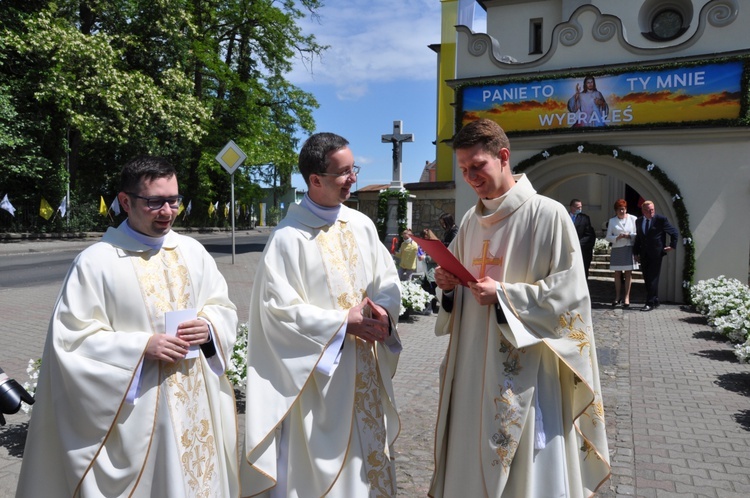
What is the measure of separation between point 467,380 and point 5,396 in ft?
6.29

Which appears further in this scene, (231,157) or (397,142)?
(397,142)

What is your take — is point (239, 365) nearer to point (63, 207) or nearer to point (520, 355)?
point (520, 355)

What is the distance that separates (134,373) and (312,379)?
30.5 inches

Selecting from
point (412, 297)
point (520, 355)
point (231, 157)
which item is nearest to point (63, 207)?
point (231, 157)

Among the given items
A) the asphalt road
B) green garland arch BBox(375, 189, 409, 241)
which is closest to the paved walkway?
the asphalt road

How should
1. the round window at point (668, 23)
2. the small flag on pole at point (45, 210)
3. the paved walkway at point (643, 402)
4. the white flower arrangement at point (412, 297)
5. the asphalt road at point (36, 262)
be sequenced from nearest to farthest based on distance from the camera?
the paved walkway at point (643, 402)
the white flower arrangement at point (412, 297)
the asphalt road at point (36, 262)
the round window at point (668, 23)
the small flag on pole at point (45, 210)

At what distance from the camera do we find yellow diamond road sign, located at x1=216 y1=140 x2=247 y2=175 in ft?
40.2

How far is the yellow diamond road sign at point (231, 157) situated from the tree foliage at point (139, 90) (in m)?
10.8

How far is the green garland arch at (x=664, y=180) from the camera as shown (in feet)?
37.9

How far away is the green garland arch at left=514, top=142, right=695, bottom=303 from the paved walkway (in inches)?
61.7

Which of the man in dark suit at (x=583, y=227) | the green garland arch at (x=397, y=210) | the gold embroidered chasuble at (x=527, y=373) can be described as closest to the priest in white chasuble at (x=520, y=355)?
the gold embroidered chasuble at (x=527, y=373)

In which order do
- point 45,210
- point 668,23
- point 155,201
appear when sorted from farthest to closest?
point 45,210 < point 668,23 < point 155,201

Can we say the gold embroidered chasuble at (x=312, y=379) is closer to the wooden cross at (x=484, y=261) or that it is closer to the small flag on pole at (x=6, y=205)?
the wooden cross at (x=484, y=261)

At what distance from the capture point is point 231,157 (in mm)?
12383
